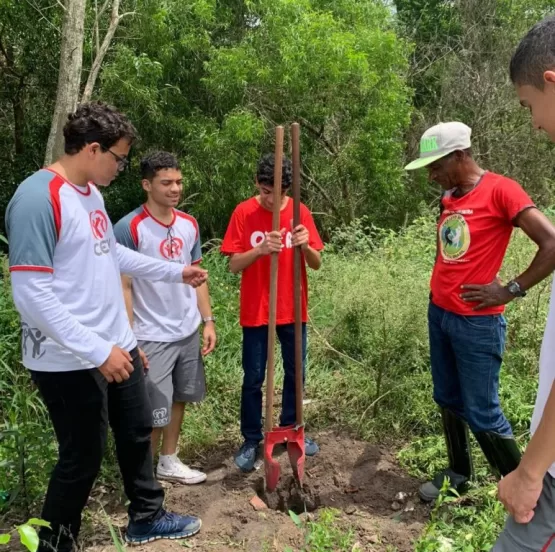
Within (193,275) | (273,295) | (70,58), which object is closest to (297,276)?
(273,295)

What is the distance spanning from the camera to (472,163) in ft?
9.55

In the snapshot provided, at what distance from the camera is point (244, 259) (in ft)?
11.4

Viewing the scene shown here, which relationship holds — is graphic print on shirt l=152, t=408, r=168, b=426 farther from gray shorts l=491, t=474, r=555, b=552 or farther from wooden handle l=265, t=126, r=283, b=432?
gray shorts l=491, t=474, r=555, b=552

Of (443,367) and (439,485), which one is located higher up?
(443,367)

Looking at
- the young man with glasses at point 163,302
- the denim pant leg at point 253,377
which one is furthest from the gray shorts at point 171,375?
the denim pant leg at point 253,377

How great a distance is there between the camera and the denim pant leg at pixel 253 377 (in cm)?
364

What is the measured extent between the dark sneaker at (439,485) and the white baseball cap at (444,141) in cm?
168

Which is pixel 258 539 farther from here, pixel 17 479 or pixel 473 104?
pixel 473 104

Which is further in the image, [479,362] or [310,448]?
[310,448]

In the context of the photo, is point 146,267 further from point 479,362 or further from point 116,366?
point 479,362

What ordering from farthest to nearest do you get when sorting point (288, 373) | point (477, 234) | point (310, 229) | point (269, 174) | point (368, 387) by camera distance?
point (368, 387) < point (288, 373) < point (310, 229) < point (269, 174) < point (477, 234)

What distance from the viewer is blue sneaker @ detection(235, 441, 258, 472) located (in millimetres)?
3656

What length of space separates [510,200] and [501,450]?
1213 mm

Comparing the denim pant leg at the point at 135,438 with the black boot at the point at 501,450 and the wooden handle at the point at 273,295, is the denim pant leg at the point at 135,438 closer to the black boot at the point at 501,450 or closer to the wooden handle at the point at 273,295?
the wooden handle at the point at 273,295
